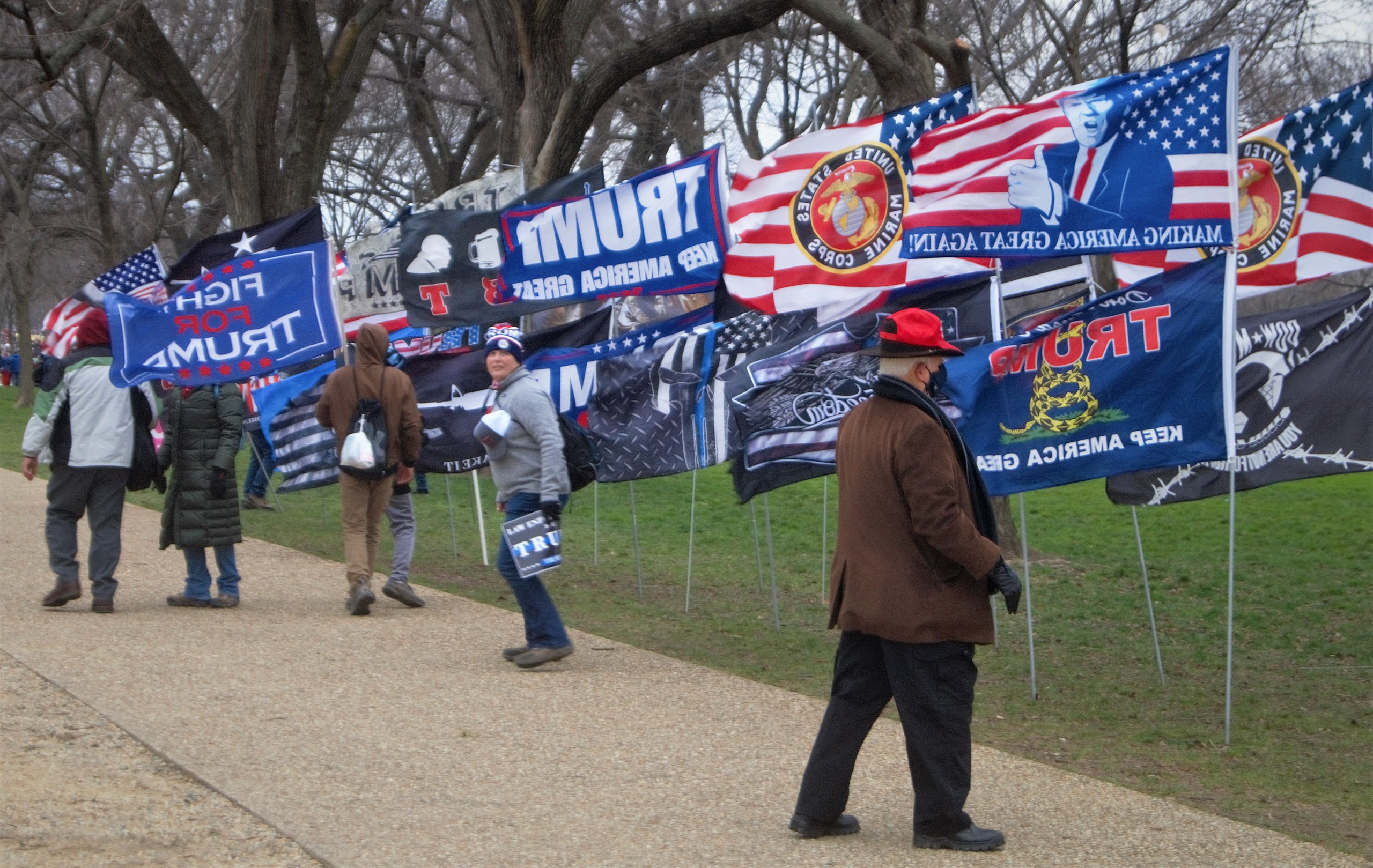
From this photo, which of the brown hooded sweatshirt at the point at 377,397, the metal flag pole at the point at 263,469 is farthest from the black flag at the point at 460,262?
the metal flag pole at the point at 263,469

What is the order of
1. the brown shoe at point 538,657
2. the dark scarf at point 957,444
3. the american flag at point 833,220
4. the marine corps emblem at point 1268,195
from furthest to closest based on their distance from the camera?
the marine corps emblem at point 1268,195, the american flag at point 833,220, the brown shoe at point 538,657, the dark scarf at point 957,444

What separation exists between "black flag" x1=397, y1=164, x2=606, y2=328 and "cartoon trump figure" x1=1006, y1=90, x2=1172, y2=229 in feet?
14.8

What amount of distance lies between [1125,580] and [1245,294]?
325cm

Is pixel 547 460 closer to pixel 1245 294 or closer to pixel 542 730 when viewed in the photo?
pixel 542 730

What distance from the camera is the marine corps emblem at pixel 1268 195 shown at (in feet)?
28.1

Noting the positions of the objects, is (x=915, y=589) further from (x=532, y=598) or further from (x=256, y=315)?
(x=256, y=315)

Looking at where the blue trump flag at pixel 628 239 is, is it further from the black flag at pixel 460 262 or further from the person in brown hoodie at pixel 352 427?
the person in brown hoodie at pixel 352 427

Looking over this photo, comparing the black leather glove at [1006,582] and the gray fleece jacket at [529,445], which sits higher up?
the gray fleece jacket at [529,445]

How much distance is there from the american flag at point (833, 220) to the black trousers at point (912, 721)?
3.62 metres

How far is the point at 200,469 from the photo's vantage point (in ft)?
30.6

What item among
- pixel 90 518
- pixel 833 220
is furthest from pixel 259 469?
pixel 833 220

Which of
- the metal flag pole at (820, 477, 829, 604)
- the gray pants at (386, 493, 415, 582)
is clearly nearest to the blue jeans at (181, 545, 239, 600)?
the gray pants at (386, 493, 415, 582)

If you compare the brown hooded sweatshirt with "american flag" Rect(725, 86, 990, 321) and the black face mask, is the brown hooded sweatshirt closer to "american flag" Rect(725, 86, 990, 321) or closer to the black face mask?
"american flag" Rect(725, 86, 990, 321)

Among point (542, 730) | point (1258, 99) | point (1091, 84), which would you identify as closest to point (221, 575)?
point (542, 730)
